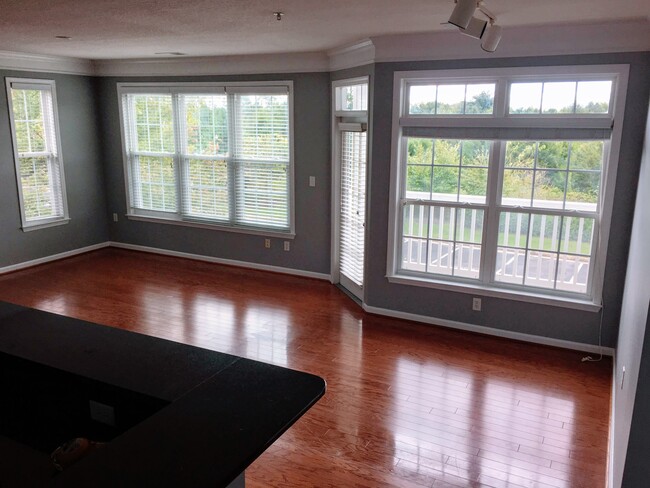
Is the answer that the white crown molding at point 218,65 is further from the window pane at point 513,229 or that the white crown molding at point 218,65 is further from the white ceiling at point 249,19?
the window pane at point 513,229

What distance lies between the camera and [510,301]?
436cm

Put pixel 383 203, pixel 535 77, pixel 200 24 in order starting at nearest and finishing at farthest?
pixel 200 24 → pixel 535 77 → pixel 383 203

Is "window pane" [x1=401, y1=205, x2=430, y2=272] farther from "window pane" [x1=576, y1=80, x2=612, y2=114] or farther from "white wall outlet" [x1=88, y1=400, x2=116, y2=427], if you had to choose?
"white wall outlet" [x1=88, y1=400, x2=116, y2=427]

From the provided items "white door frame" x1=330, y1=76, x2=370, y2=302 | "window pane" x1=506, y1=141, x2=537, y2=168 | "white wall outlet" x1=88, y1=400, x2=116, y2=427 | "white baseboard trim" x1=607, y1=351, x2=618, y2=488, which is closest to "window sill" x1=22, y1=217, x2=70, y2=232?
"white door frame" x1=330, y1=76, x2=370, y2=302

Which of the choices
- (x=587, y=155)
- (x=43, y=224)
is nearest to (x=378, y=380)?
(x=587, y=155)

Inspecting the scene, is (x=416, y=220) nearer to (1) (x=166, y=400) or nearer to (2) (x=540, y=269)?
(2) (x=540, y=269)

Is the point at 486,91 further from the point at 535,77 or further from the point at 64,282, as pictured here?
the point at 64,282

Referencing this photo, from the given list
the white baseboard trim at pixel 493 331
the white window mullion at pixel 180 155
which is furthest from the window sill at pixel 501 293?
the white window mullion at pixel 180 155

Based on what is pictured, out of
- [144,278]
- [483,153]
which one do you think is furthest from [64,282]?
[483,153]

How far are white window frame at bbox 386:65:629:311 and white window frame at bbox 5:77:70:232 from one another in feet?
14.2

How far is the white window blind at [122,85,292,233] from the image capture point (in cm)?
591

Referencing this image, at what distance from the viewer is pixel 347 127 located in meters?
5.14

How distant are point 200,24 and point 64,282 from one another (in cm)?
351

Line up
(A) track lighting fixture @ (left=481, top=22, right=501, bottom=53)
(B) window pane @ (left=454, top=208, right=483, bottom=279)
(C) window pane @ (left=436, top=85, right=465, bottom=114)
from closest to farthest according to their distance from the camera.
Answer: (A) track lighting fixture @ (left=481, top=22, right=501, bottom=53)
(C) window pane @ (left=436, top=85, right=465, bottom=114)
(B) window pane @ (left=454, top=208, right=483, bottom=279)
